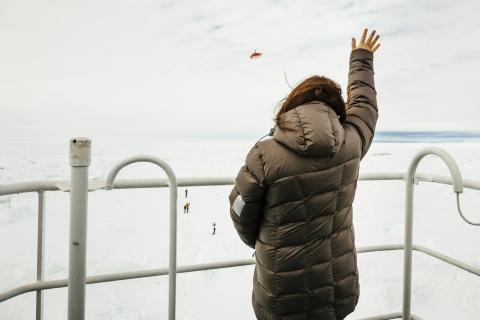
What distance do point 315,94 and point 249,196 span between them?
400 millimetres

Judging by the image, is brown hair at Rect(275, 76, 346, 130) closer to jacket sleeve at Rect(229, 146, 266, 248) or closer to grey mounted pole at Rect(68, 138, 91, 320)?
jacket sleeve at Rect(229, 146, 266, 248)

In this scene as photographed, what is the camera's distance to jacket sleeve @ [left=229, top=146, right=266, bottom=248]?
0.97 m

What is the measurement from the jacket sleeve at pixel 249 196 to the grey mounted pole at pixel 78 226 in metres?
0.46

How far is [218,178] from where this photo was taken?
1478mm

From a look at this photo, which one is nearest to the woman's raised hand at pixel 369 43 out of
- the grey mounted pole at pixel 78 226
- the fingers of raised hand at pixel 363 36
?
the fingers of raised hand at pixel 363 36

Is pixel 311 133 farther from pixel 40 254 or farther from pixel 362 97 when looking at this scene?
pixel 40 254

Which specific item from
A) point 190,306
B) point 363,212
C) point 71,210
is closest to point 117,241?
point 190,306

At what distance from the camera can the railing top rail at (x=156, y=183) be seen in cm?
111

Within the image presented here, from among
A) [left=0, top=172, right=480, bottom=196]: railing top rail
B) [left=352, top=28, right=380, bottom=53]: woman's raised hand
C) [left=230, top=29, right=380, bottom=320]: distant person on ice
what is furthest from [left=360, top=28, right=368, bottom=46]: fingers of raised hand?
[left=0, top=172, right=480, bottom=196]: railing top rail

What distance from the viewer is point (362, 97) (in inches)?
50.3

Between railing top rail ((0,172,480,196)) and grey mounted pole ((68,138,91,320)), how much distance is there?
139mm

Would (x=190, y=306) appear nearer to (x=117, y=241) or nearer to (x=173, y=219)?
(x=117, y=241)

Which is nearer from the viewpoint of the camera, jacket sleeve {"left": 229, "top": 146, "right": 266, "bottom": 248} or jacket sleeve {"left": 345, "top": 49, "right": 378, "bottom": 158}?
jacket sleeve {"left": 229, "top": 146, "right": 266, "bottom": 248}

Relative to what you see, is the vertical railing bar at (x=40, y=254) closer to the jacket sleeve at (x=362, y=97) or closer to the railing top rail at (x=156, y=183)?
the railing top rail at (x=156, y=183)
